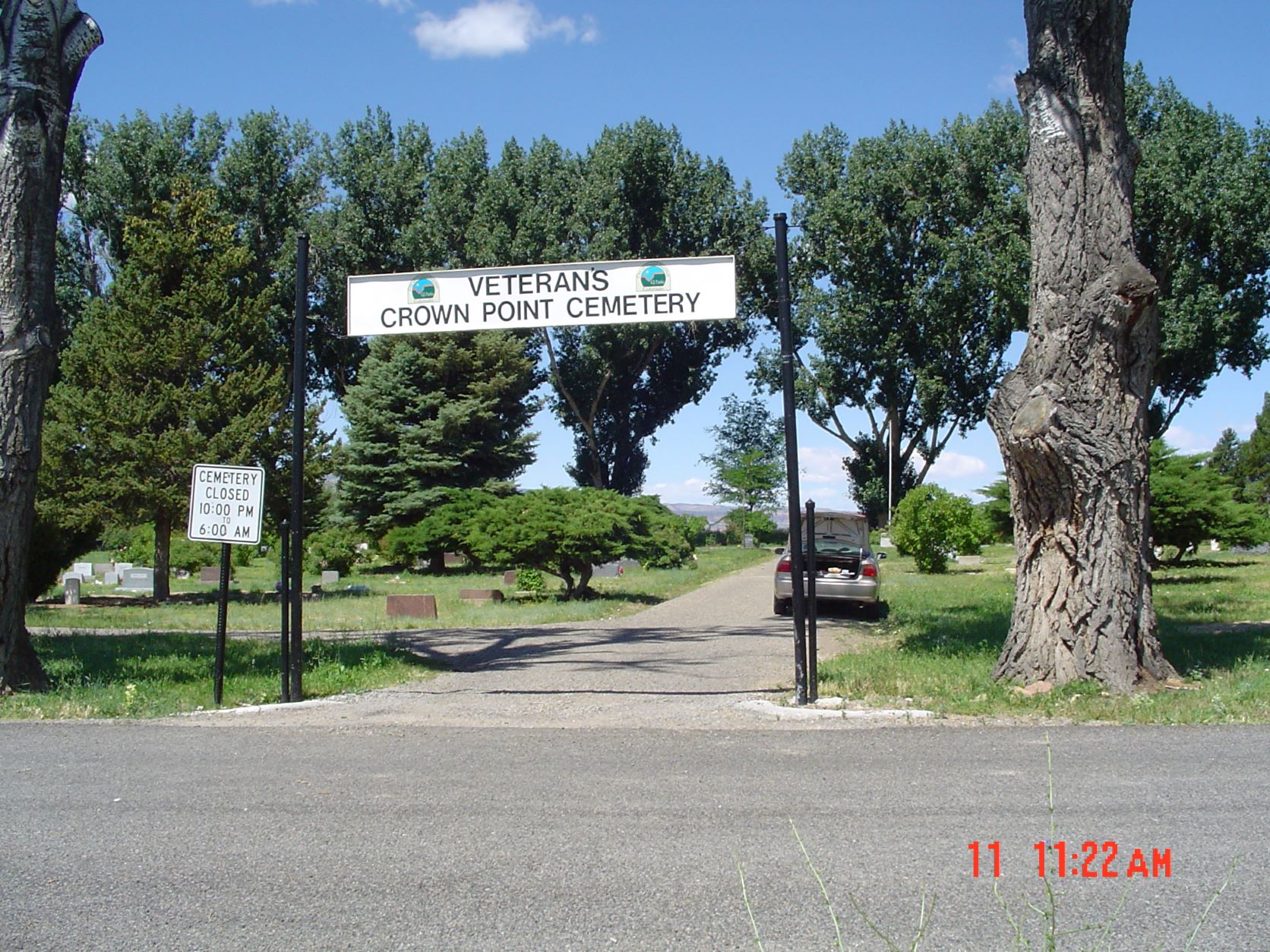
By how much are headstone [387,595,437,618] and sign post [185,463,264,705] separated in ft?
34.2

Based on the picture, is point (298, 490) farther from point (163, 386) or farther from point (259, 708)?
point (163, 386)

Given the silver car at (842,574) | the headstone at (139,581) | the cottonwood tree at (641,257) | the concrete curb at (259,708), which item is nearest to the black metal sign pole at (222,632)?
the concrete curb at (259,708)

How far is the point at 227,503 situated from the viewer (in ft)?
32.3

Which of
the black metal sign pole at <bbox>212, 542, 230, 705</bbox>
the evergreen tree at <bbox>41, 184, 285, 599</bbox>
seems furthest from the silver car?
the evergreen tree at <bbox>41, 184, 285, 599</bbox>

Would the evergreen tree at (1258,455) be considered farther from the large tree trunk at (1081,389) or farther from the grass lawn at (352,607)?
the large tree trunk at (1081,389)

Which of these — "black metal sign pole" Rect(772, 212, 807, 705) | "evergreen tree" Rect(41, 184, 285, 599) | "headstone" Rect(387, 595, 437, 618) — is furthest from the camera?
"evergreen tree" Rect(41, 184, 285, 599)

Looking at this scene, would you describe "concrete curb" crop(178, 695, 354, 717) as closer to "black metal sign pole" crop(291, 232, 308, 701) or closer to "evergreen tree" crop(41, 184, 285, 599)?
"black metal sign pole" crop(291, 232, 308, 701)

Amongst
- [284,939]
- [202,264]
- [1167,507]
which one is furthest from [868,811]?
[202,264]

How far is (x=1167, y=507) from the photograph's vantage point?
25594mm

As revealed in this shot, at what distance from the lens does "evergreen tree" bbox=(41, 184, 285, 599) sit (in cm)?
2594

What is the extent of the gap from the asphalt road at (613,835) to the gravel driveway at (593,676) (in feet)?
3.03

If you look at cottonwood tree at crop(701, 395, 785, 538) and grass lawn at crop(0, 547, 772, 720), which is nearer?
grass lawn at crop(0, 547, 772, 720)

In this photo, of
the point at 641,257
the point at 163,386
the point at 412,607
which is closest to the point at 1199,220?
the point at 641,257
